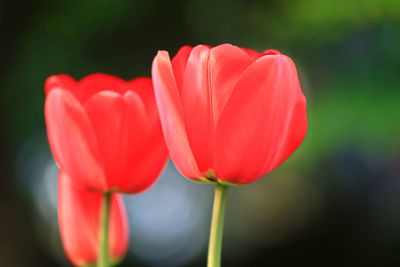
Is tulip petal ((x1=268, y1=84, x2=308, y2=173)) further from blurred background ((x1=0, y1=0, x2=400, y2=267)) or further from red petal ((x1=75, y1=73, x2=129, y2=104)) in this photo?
blurred background ((x1=0, y1=0, x2=400, y2=267))

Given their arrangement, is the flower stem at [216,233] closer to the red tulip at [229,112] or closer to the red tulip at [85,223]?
the red tulip at [229,112]

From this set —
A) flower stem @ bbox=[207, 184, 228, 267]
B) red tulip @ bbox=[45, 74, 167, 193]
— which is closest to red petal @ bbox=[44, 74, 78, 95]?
red tulip @ bbox=[45, 74, 167, 193]

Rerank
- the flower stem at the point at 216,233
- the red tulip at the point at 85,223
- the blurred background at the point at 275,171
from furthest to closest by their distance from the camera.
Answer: the blurred background at the point at 275,171, the red tulip at the point at 85,223, the flower stem at the point at 216,233

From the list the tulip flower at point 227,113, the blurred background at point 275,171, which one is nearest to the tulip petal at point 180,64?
the tulip flower at point 227,113

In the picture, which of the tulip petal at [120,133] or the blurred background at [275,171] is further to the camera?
the blurred background at [275,171]

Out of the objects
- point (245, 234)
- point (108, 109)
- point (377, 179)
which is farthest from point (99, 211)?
point (245, 234)

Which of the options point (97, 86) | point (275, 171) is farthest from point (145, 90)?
point (275, 171)

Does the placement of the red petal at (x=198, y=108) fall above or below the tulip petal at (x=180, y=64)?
below
